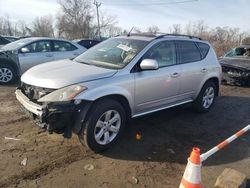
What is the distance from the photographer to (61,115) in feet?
11.2

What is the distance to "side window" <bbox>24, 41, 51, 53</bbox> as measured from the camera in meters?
8.54

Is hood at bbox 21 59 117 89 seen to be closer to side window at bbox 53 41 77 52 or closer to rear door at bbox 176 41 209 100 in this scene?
rear door at bbox 176 41 209 100

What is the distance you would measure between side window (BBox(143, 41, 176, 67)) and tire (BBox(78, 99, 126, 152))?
1123 millimetres

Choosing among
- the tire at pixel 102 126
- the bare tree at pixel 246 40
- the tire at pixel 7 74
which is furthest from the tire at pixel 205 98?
→ the bare tree at pixel 246 40

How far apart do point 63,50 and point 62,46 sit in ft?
0.50

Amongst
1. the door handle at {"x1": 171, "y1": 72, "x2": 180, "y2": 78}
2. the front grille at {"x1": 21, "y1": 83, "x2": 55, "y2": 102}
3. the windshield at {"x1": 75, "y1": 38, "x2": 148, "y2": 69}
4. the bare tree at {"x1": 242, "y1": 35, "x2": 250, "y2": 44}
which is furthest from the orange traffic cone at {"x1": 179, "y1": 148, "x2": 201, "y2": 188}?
the bare tree at {"x1": 242, "y1": 35, "x2": 250, "y2": 44}

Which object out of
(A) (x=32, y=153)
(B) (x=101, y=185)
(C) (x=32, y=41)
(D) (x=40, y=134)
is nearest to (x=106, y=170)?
(B) (x=101, y=185)

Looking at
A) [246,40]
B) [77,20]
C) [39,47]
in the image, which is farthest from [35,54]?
[77,20]

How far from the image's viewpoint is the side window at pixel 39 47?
8539mm

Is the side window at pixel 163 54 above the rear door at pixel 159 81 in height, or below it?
above

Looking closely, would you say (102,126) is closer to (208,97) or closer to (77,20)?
(208,97)

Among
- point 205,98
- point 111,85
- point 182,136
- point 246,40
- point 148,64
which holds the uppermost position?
point 246,40

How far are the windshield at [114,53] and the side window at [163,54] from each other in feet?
0.62

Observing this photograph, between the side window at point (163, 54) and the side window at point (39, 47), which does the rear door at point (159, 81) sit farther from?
the side window at point (39, 47)
